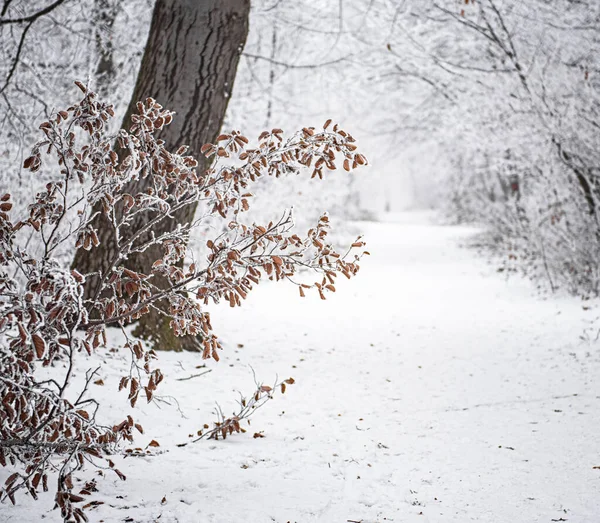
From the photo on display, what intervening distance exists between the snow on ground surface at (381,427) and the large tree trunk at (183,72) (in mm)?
862

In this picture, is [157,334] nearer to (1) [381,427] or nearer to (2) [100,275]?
(1) [381,427]

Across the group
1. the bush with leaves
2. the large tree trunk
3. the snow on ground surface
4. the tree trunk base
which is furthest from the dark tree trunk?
the bush with leaves

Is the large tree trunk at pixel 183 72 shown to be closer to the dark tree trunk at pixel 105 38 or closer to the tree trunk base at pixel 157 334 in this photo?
the tree trunk base at pixel 157 334

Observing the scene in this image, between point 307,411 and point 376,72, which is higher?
point 376,72

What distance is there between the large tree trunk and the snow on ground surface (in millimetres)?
862

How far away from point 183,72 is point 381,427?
9.49 feet

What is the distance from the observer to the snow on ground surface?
7.34 feet

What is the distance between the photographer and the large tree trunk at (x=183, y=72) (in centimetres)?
385

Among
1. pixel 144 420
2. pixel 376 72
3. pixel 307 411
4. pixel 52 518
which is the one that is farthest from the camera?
pixel 376 72

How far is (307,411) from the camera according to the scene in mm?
3510

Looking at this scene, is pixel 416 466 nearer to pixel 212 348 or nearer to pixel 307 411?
pixel 307 411

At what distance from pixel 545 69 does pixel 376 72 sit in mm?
3791

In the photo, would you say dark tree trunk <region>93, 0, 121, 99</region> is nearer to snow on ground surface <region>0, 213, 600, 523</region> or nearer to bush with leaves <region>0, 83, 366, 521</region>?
snow on ground surface <region>0, 213, 600, 523</region>

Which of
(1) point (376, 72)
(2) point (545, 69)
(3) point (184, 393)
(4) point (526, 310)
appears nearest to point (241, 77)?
(1) point (376, 72)
